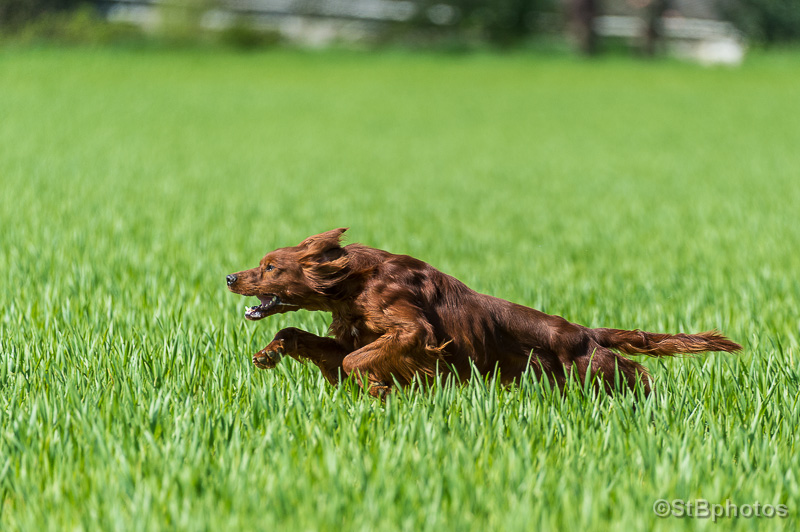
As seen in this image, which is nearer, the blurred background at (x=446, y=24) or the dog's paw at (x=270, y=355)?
the dog's paw at (x=270, y=355)

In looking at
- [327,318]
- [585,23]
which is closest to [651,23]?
[585,23]


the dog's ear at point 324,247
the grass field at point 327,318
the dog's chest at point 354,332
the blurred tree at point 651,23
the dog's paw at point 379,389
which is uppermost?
the blurred tree at point 651,23

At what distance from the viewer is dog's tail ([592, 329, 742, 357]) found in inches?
107

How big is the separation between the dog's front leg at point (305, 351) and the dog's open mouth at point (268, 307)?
0.23 ft

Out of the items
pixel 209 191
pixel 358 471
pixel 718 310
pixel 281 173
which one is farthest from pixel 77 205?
pixel 358 471

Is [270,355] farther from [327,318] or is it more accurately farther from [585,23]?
[585,23]

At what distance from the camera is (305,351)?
2752mm

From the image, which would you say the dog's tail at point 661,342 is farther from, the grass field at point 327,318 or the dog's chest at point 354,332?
the dog's chest at point 354,332

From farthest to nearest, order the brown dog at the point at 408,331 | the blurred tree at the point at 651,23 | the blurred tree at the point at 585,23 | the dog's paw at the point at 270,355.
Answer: the blurred tree at the point at 651,23 < the blurred tree at the point at 585,23 < the dog's paw at the point at 270,355 < the brown dog at the point at 408,331

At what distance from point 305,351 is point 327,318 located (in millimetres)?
1589

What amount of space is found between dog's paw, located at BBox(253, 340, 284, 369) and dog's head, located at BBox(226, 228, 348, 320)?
10 cm

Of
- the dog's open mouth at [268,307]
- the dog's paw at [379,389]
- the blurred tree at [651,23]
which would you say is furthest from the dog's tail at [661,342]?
the blurred tree at [651,23]

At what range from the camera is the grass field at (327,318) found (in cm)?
219

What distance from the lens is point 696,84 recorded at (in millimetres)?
30750
